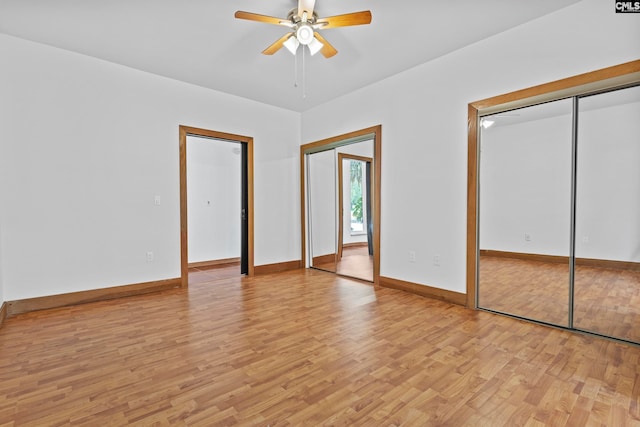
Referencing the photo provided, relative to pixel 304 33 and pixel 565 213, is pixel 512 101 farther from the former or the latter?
pixel 304 33

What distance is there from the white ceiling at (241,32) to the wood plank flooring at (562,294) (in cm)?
238

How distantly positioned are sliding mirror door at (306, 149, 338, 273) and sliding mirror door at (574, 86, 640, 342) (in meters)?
3.30

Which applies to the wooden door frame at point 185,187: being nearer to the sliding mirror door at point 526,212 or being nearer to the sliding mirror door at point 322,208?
A: the sliding mirror door at point 322,208

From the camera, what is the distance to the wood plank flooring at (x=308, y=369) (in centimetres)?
157

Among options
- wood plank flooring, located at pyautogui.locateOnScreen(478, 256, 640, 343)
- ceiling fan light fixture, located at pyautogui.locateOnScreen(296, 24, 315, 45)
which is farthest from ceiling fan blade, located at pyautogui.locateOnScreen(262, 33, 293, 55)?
wood plank flooring, located at pyautogui.locateOnScreen(478, 256, 640, 343)

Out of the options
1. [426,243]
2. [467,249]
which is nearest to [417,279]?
[426,243]

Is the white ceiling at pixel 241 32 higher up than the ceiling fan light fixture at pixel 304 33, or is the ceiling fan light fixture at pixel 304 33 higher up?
the white ceiling at pixel 241 32

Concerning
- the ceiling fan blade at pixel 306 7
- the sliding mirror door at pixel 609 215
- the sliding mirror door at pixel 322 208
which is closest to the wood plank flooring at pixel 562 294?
the sliding mirror door at pixel 609 215

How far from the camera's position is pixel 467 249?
3266mm

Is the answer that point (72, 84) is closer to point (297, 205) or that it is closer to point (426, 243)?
point (297, 205)

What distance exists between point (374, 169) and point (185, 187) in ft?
8.91

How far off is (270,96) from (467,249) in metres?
3.65

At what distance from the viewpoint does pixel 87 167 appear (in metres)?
3.50

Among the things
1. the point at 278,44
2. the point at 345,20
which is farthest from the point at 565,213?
the point at 278,44
